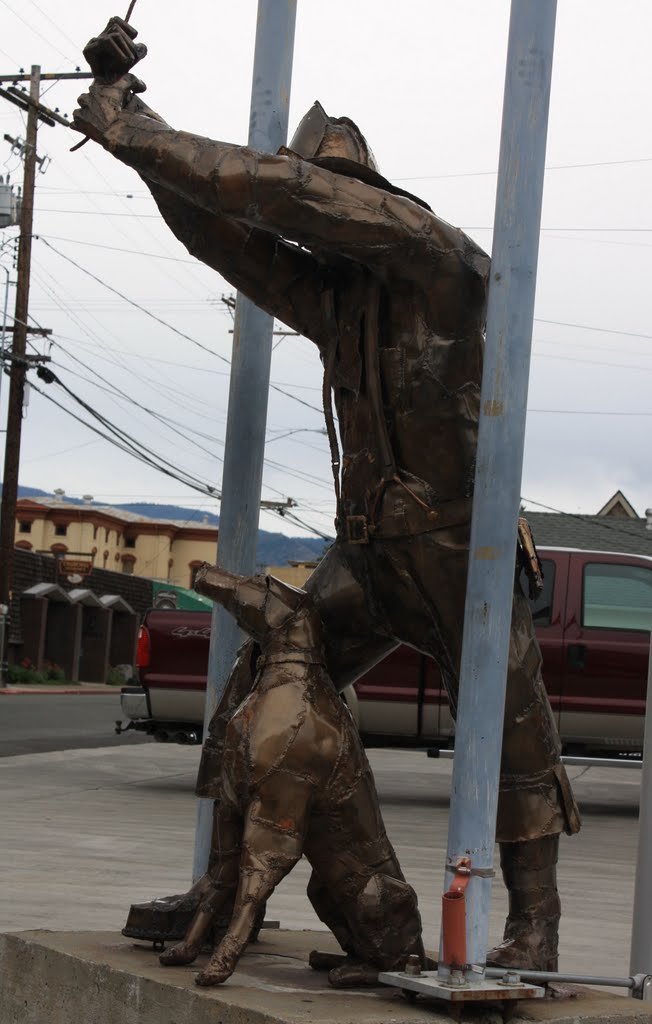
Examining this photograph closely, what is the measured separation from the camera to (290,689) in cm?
331

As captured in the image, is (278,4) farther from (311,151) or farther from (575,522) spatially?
(575,522)

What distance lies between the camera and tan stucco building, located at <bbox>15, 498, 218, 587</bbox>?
72625 mm

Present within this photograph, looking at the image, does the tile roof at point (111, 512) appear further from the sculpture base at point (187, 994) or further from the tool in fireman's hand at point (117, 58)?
the tool in fireman's hand at point (117, 58)

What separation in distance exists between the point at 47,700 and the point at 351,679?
2523cm

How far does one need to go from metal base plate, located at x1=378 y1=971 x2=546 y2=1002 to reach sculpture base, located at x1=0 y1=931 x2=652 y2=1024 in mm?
51

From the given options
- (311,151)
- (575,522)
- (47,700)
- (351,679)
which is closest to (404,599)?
(351,679)

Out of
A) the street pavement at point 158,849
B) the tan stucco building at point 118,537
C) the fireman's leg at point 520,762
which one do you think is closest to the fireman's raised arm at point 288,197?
the fireman's leg at point 520,762

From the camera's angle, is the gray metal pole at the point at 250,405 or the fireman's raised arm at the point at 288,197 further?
the gray metal pole at the point at 250,405

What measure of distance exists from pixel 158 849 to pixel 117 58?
5339 mm

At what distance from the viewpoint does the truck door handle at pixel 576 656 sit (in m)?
10.7

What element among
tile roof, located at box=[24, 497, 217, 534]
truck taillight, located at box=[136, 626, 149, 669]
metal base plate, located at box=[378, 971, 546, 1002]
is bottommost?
metal base plate, located at box=[378, 971, 546, 1002]

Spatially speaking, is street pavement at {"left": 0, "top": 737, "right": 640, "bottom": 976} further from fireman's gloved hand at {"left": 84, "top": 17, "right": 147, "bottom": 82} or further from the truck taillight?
fireman's gloved hand at {"left": 84, "top": 17, "right": 147, "bottom": 82}

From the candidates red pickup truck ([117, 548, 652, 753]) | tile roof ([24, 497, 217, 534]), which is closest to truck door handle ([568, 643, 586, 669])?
red pickup truck ([117, 548, 652, 753])

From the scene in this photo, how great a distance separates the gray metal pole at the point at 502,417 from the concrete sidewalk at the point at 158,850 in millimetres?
542
